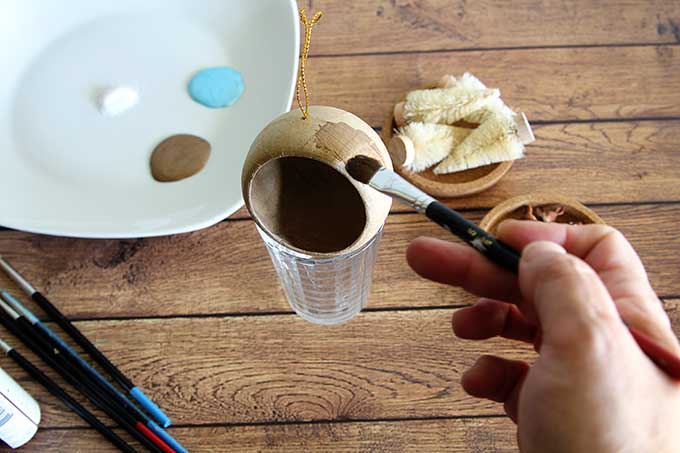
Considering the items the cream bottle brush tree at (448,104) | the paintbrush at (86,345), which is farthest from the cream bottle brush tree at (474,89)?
the paintbrush at (86,345)

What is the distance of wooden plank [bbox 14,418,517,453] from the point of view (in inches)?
17.1

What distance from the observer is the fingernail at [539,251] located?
0.26 meters

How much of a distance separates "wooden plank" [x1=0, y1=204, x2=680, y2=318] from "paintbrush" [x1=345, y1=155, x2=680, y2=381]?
20cm

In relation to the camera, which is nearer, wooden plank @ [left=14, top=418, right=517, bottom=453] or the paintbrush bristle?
the paintbrush bristle

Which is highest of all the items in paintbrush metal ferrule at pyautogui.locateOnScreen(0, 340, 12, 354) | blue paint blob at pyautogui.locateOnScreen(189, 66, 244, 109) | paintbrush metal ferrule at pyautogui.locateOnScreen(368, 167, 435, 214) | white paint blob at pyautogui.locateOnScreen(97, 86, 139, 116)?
white paint blob at pyautogui.locateOnScreen(97, 86, 139, 116)

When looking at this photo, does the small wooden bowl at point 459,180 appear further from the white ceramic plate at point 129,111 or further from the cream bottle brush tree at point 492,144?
the white ceramic plate at point 129,111

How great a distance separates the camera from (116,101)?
57cm

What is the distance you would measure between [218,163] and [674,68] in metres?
0.48

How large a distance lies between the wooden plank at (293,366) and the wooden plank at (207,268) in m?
0.02

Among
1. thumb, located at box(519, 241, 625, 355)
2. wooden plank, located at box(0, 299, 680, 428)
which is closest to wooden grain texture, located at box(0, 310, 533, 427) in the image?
wooden plank, located at box(0, 299, 680, 428)

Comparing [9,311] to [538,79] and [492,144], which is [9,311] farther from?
[538,79]

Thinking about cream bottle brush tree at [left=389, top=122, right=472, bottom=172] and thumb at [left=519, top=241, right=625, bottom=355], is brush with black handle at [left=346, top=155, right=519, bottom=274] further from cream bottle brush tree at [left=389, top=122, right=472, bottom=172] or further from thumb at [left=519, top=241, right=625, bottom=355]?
cream bottle brush tree at [left=389, top=122, right=472, bottom=172]

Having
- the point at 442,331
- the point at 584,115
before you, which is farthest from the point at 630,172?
the point at 442,331

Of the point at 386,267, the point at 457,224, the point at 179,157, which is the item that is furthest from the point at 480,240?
the point at 179,157
